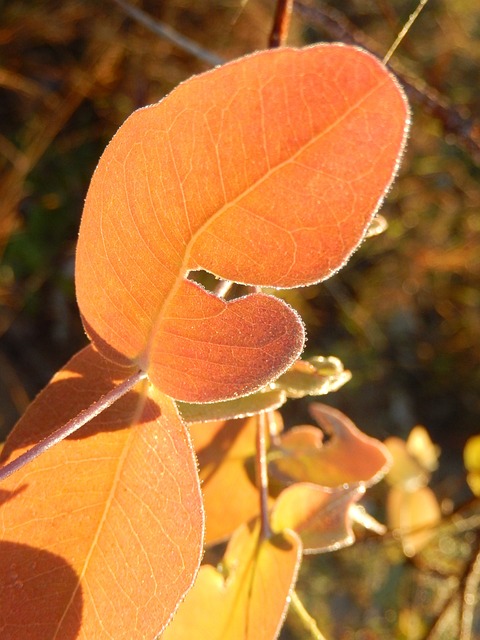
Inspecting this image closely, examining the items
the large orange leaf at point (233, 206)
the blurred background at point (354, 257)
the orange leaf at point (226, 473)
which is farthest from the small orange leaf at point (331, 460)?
the blurred background at point (354, 257)

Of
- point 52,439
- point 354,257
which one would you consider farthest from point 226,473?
point 354,257

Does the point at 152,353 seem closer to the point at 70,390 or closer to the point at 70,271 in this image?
the point at 70,390

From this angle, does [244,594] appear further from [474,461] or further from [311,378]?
[474,461]

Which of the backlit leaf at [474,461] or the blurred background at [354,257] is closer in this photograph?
the backlit leaf at [474,461]

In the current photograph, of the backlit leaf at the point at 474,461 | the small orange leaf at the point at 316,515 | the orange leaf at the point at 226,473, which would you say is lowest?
the backlit leaf at the point at 474,461

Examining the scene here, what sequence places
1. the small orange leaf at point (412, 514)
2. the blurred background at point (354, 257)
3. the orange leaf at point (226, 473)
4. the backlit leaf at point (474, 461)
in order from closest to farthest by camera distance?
the orange leaf at point (226, 473), the backlit leaf at point (474, 461), the small orange leaf at point (412, 514), the blurred background at point (354, 257)

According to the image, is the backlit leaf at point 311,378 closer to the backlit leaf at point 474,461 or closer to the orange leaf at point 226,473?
the orange leaf at point 226,473
